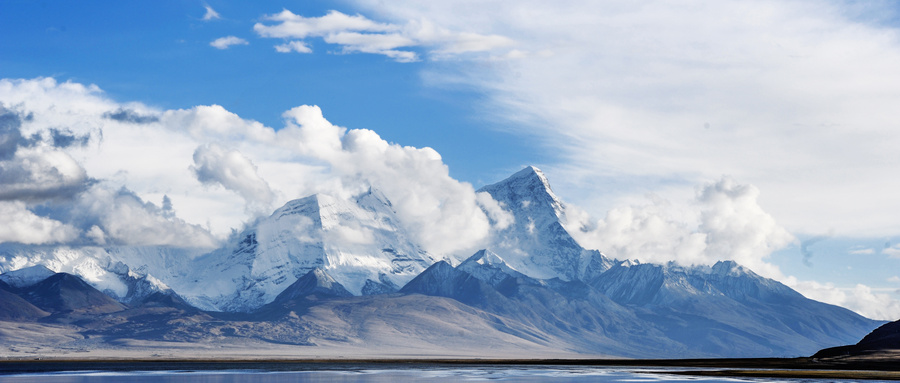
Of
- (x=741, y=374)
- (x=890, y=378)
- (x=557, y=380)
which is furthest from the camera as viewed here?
(x=741, y=374)

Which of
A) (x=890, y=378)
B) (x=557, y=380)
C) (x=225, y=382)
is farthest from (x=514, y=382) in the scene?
(x=890, y=378)

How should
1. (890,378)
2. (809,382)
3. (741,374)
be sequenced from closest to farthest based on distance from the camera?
(809,382), (890,378), (741,374)

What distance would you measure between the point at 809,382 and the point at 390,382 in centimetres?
7145

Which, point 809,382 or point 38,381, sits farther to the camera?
point 38,381

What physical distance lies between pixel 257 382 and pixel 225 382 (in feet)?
19.9

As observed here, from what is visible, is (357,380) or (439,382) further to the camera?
(357,380)

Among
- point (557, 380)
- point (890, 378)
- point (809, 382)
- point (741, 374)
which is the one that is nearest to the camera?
point (809, 382)

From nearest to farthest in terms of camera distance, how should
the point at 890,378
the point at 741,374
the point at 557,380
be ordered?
1. the point at 890,378
2. the point at 557,380
3. the point at 741,374

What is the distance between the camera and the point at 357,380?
7165 inches

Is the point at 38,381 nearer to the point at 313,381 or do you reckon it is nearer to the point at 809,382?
the point at 313,381

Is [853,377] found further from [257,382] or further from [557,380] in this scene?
[257,382]

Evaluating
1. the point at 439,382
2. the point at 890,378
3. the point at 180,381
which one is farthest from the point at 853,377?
the point at 180,381

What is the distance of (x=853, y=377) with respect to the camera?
566 ft

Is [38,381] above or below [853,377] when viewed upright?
below
